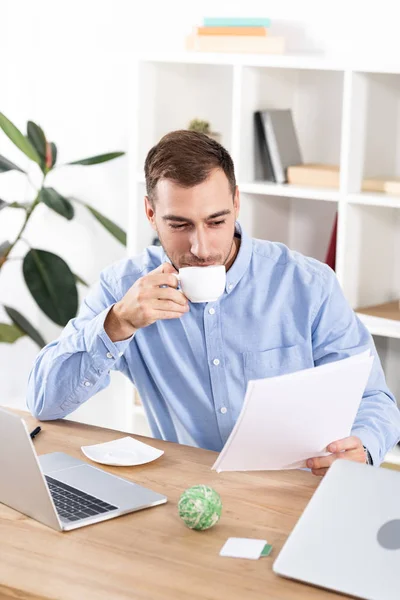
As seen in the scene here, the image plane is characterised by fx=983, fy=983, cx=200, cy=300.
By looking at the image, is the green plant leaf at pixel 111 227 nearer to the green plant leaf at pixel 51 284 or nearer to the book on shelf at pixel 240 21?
the green plant leaf at pixel 51 284

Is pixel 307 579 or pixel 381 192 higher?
pixel 381 192

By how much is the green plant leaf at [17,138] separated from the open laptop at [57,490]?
182 cm

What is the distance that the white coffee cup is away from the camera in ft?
5.84

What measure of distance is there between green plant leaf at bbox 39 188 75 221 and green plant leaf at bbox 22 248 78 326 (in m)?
0.15

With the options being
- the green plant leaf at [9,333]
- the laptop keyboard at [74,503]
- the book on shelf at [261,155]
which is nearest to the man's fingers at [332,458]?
the laptop keyboard at [74,503]

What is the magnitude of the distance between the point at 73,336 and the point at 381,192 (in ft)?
4.67

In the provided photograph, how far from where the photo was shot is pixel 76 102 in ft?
12.4

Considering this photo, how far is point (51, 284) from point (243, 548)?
2112 mm

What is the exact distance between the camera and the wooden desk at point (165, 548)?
51.5 inches

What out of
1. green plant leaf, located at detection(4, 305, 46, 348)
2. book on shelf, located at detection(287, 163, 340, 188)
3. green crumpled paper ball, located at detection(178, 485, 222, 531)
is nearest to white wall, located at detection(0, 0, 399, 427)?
green plant leaf, located at detection(4, 305, 46, 348)

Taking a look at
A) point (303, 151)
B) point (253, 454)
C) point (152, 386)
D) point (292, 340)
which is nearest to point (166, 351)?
point (152, 386)

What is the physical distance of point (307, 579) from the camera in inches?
51.8

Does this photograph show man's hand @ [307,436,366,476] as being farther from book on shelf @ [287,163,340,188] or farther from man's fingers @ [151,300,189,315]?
book on shelf @ [287,163,340,188]

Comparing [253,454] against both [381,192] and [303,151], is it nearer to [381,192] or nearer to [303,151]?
[381,192]
